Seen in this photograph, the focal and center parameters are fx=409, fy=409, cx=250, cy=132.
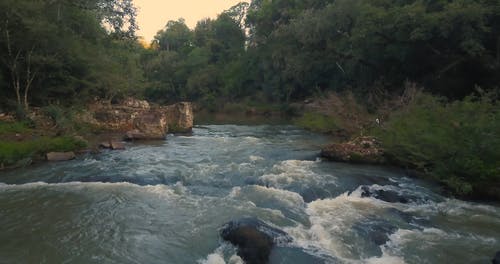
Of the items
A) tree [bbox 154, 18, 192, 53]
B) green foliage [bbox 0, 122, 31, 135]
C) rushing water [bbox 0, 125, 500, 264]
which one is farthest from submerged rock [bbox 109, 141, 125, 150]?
tree [bbox 154, 18, 192, 53]

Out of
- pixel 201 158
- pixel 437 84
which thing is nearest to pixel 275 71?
pixel 437 84

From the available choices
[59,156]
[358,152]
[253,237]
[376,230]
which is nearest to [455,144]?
[358,152]

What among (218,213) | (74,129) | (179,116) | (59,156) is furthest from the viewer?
(179,116)

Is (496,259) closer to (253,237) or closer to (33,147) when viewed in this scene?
(253,237)

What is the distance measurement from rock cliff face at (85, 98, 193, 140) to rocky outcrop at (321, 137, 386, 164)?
A: 11751 mm


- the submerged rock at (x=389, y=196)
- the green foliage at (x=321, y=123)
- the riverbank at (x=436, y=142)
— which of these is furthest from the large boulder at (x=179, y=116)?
the submerged rock at (x=389, y=196)

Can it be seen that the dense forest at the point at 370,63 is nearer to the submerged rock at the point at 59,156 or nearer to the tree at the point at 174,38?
the submerged rock at the point at 59,156

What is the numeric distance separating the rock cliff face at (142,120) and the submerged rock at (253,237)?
16242 mm

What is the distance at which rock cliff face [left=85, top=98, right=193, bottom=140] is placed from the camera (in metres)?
24.8

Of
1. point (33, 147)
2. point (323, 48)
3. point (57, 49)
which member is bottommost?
point (33, 147)

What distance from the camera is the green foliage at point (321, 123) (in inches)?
907

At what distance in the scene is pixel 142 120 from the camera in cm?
2530

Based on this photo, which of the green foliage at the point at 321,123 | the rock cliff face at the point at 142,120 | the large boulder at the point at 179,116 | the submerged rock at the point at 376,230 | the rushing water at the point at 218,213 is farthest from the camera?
the large boulder at the point at 179,116

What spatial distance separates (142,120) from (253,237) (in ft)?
61.5
